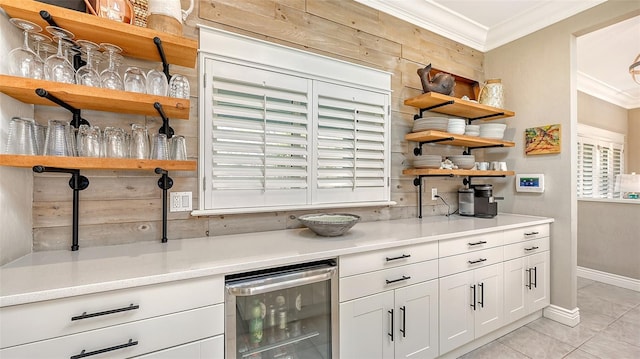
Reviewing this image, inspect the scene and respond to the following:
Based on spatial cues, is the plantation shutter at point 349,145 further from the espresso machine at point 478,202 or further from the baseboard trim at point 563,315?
the baseboard trim at point 563,315

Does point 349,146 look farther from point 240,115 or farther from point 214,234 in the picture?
point 214,234

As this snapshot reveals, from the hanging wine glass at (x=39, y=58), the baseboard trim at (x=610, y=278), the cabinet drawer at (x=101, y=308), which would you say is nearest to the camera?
the cabinet drawer at (x=101, y=308)

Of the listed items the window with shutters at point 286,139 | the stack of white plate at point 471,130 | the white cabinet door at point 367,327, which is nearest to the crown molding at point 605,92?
the stack of white plate at point 471,130

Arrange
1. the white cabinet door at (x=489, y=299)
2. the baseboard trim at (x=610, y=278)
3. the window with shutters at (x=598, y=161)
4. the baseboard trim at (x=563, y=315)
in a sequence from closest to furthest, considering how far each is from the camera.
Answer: the white cabinet door at (x=489, y=299)
the baseboard trim at (x=563, y=315)
the baseboard trim at (x=610, y=278)
the window with shutters at (x=598, y=161)

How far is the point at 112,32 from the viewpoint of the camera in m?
1.27

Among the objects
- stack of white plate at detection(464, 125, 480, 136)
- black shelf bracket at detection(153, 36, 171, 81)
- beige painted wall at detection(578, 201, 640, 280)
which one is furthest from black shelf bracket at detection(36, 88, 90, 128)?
beige painted wall at detection(578, 201, 640, 280)

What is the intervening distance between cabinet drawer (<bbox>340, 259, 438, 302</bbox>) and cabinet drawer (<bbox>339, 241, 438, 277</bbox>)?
0.03 metres

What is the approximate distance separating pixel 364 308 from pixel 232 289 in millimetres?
743

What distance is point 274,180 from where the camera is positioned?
1.90 metres

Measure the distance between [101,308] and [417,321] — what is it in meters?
1.62

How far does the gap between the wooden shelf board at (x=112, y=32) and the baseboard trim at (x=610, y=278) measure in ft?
16.4

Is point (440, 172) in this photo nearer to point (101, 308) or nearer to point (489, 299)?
point (489, 299)

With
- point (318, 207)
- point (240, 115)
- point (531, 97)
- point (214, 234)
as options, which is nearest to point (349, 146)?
point (318, 207)

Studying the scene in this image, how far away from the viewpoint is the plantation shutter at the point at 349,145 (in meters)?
2.09
